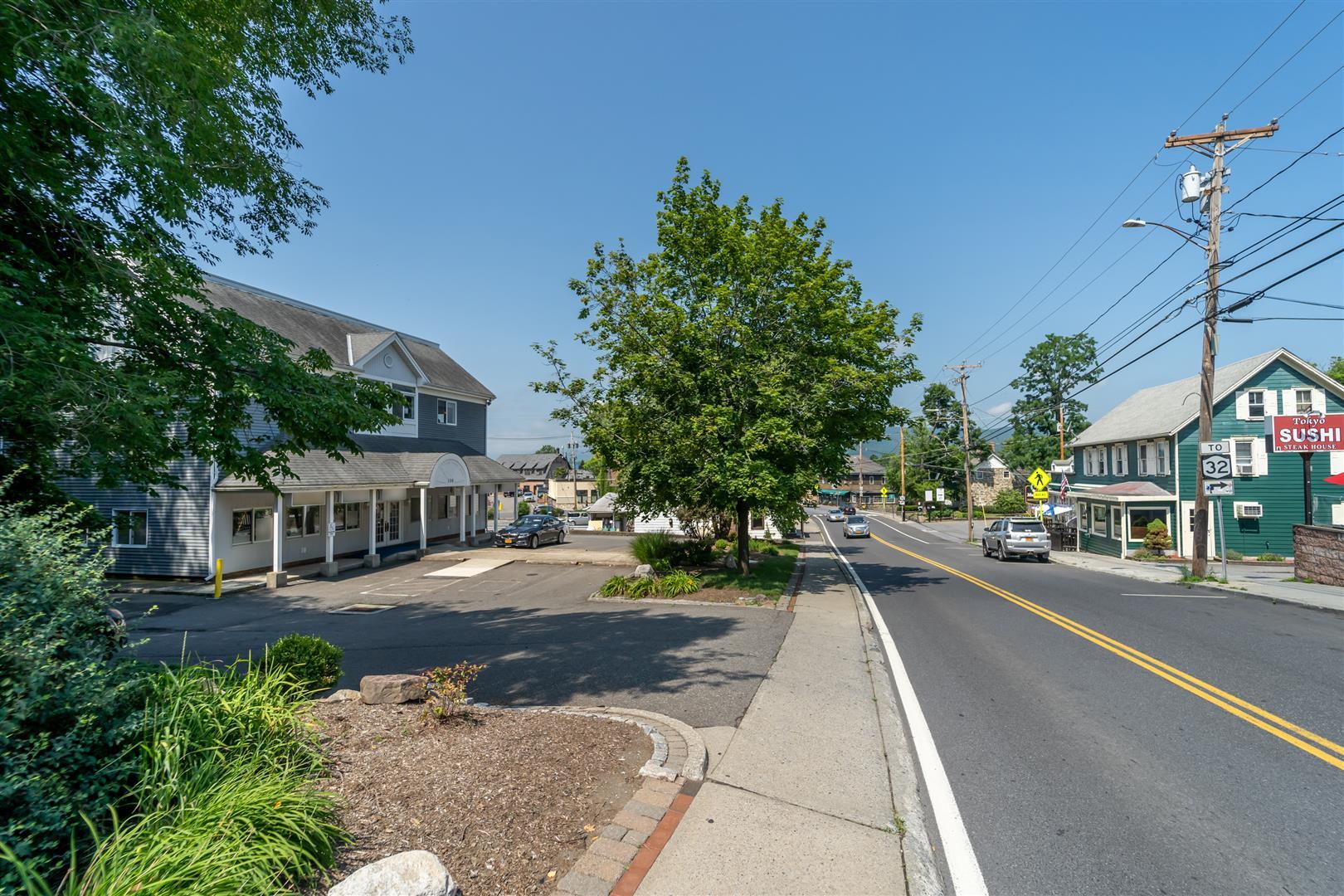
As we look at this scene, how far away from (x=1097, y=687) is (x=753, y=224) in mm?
13134

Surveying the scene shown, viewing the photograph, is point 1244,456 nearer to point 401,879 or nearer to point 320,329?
point 401,879

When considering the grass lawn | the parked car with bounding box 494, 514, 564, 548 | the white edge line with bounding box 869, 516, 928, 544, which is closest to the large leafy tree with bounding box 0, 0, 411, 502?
the grass lawn

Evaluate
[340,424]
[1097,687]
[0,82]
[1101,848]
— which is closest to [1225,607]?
[1097,687]

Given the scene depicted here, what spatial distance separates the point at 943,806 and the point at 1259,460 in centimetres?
3226

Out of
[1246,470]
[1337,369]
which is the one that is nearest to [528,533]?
[1246,470]

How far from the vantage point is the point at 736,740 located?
5.94 m

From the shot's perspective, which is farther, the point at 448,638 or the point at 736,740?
the point at 448,638

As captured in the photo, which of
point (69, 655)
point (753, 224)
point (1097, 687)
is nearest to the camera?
point (69, 655)

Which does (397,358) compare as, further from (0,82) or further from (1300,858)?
(1300,858)

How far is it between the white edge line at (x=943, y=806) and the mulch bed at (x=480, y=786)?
86.8 inches

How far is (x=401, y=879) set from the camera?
292 centimetres

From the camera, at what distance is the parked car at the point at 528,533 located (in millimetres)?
28609

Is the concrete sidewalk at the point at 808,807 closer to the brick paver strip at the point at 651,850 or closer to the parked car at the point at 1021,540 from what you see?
the brick paver strip at the point at 651,850

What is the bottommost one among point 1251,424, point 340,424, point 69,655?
point 69,655
